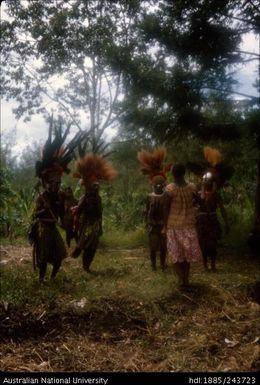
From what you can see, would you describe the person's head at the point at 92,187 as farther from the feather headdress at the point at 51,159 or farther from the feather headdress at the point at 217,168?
the feather headdress at the point at 217,168

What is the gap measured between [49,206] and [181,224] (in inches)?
79.9

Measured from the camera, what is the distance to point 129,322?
527 cm

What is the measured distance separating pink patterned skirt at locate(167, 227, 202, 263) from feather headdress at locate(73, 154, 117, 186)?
6.30ft

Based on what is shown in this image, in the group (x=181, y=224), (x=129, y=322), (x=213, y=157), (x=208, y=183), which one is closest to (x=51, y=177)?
(x=181, y=224)

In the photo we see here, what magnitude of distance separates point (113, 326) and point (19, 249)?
6.27m

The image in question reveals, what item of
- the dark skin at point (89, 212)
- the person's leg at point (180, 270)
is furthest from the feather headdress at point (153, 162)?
the person's leg at point (180, 270)

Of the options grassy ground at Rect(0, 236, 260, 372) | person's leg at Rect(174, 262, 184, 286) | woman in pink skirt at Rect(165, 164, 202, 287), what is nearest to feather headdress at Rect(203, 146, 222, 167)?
woman in pink skirt at Rect(165, 164, 202, 287)

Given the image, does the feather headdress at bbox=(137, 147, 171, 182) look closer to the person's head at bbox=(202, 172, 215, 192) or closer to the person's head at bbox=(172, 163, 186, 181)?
the person's head at bbox=(202, 172, 215, 192)

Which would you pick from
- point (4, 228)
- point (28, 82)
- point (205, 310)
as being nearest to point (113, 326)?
point (205, 310)

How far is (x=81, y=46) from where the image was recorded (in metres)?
15.8

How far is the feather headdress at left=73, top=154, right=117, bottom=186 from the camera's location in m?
7.76

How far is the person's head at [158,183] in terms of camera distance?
774 cm

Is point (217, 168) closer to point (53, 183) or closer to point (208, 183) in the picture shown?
point (208, 183)

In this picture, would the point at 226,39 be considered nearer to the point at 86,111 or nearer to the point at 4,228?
the point at 4,228
